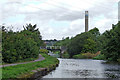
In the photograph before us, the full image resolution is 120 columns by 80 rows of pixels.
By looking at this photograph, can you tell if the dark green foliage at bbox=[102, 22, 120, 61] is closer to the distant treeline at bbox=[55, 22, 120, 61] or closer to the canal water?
the distant treeline at bbox=[55, 22, 120, 61]

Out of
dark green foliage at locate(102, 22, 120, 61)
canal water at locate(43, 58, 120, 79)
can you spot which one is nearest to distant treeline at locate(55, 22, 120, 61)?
dark green foliage at locate(102, 22, 120, 61)

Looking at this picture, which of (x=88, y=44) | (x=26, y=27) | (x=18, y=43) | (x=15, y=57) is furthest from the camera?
(x=88, y=44)

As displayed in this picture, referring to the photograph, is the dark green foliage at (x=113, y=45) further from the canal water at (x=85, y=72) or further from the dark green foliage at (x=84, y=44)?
the dark green foliage at (x=84, y=44)

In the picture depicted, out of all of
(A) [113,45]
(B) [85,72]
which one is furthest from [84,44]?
(B) [85,72]

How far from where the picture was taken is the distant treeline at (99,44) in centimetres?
5788

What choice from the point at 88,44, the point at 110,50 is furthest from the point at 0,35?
the point at 88,44

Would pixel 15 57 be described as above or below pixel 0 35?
below

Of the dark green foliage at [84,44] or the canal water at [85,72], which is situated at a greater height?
the dark green foliage at [84,44]

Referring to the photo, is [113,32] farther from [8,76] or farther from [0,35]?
[8,76]

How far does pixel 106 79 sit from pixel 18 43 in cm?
1793

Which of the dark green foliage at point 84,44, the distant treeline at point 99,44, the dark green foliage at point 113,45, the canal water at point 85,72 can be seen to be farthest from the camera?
the dark green foliage at point 84,44

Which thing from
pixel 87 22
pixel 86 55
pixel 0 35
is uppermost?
pixel 87 22

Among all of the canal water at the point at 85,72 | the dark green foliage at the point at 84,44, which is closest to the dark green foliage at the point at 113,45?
the canal water at the point at 85,72

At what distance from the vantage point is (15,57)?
35500 mm
